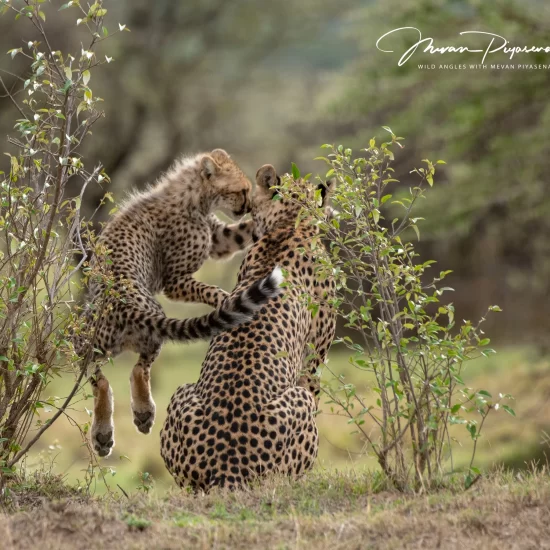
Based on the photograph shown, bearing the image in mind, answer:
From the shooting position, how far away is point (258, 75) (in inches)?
723

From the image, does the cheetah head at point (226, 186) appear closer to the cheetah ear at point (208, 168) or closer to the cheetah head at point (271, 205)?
the cheetah ear at point (208, 168)

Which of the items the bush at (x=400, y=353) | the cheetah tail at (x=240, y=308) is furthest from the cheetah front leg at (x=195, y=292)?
the bush at (x=400, y=353)

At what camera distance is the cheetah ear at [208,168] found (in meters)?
5.45

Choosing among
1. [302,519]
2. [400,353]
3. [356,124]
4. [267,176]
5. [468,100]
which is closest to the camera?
[302,519]

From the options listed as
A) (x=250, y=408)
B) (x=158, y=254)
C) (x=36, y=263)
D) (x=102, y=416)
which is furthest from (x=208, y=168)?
(x=250, y=408)

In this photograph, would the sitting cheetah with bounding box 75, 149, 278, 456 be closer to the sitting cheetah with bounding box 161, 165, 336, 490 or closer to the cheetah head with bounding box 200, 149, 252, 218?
the cheetah head with bounding box 200, 149, 252, 218

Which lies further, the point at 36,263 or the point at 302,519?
the point at 36,263

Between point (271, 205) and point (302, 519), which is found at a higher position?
point (271, 205)

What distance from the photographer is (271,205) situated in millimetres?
4926

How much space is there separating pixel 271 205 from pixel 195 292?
Answer: 0.64 m

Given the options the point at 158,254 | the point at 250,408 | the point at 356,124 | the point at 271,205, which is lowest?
the point at 250,408

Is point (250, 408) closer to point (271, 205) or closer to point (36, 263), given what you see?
point (36, 263)

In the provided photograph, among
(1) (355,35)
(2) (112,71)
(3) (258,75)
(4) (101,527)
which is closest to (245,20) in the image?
(3) (258,75)

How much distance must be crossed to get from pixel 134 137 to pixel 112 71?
1143mm
